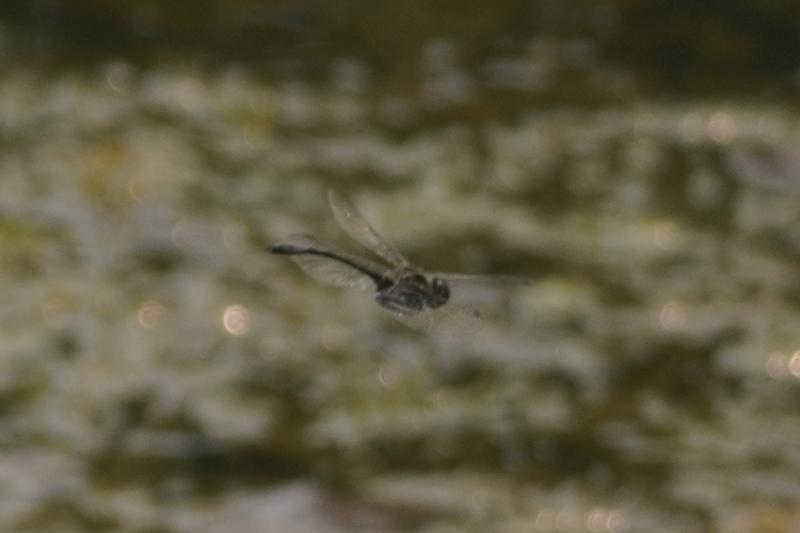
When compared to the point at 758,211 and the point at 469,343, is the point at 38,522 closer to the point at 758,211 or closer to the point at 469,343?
the point at 469,343

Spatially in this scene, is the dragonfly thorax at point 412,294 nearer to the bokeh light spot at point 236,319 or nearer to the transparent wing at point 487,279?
the transparent wing at point 487,279

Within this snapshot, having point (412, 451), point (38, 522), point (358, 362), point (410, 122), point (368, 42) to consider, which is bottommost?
point (38, 522)

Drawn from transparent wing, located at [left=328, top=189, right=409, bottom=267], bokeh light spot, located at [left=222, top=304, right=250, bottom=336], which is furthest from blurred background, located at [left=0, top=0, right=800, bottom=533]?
transparent wing, located at [left=328, top=189, right=409, bottom=267]

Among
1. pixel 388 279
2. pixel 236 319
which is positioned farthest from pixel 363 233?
pixel 236 319

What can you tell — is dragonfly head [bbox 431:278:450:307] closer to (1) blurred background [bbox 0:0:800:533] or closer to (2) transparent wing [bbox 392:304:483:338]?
(2) transparent wing [bbox 392:304:483:338]

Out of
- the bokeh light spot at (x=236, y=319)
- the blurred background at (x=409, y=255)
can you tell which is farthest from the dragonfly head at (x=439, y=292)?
the bokeh light spot at (x=236, y=319)

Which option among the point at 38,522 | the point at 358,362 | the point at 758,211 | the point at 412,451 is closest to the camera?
the point at 38,522

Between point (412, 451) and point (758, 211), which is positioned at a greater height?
point (758, 211)

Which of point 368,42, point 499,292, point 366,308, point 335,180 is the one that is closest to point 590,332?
point 499,292
